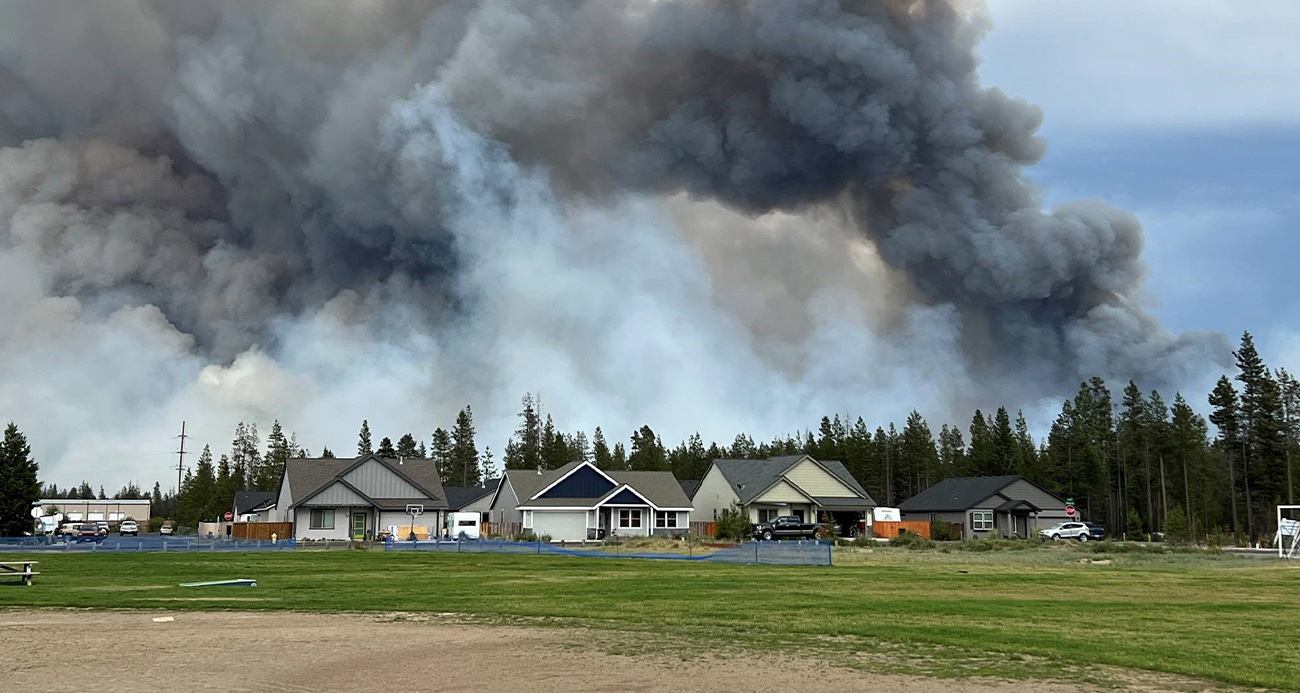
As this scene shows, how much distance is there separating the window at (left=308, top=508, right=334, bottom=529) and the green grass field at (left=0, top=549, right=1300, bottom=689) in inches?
1203

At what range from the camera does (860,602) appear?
2183cm

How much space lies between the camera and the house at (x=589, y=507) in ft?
245

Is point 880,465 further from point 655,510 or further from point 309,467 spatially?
point 309,467

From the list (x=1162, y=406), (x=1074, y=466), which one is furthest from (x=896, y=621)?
(x=1162, y=406)

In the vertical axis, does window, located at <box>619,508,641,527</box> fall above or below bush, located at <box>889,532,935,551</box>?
above

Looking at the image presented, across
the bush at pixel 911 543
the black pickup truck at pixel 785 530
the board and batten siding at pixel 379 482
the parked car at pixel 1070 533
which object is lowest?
the parked car at pixel 1070 533

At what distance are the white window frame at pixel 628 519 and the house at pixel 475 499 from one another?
63.2 feet

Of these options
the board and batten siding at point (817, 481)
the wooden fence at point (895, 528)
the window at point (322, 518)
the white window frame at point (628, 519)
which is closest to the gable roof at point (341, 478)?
the window at point (322, 518)

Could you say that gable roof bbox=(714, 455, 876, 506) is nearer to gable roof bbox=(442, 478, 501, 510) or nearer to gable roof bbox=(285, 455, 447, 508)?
gable roof bbox=(285, 455, 447, 508)

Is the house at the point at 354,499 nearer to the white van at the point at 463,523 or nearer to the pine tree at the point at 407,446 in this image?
the white van at the point at 463,523

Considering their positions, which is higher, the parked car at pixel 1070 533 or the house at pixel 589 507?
the house at pixel 589 507

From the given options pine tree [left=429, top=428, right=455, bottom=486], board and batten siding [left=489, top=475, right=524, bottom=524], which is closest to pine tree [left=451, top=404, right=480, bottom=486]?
pine tree [left=429, top=428, right=455, bottom=486]

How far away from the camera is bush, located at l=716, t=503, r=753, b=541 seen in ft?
219

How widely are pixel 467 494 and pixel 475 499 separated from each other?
7.84m
